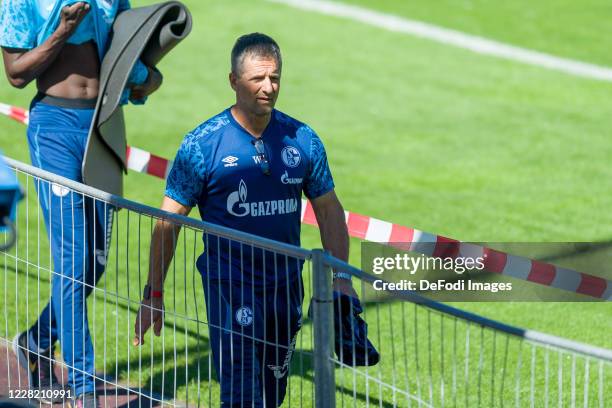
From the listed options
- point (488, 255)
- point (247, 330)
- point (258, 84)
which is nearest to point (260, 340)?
point (247, 330)

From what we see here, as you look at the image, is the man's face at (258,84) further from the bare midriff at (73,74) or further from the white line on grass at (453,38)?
the white line on grass at (453,38)

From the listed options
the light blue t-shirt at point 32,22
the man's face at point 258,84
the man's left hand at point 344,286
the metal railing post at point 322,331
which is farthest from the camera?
the light blue t-shirt at point 32,22

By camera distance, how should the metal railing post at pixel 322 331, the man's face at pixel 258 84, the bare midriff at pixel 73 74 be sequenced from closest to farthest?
the metal railing post at pixel 322 331
the man's face at pixel 258 84
the bare midriff at pixel 73 74

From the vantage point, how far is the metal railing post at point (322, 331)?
14.9 ft

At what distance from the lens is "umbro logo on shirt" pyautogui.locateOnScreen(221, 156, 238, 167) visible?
5.32m

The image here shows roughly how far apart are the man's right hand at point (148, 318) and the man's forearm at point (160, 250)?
0.07 meters

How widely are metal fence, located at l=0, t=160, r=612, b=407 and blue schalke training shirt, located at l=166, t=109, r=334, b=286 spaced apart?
0.02m

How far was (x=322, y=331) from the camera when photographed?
4.63 meters

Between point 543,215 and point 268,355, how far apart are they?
596cm

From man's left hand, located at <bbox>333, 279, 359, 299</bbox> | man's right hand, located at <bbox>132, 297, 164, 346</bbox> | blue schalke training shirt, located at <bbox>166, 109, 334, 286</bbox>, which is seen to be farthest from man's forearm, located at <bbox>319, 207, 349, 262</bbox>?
man's right hand, located at <bbox>132, 297, 164, 346</bbox>

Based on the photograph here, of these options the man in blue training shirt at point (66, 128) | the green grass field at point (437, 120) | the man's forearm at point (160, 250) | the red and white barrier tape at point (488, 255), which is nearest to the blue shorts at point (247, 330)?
the man's forearm at point (160, 250)

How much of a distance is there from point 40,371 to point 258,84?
246cm

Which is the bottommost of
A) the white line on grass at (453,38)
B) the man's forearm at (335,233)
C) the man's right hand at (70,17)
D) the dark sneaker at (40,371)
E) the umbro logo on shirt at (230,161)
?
the dark sneaker at (40,371)

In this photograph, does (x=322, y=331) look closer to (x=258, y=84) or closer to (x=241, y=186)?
(x=241, y=186)
